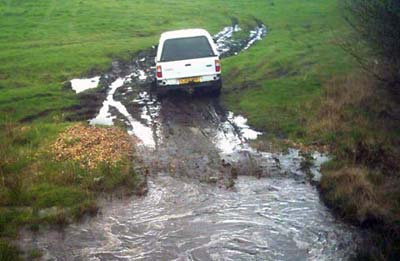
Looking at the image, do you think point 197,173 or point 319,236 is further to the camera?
point 197,173

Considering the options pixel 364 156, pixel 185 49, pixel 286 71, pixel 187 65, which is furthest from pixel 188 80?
pixel 364 156

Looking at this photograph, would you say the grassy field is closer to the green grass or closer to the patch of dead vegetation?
the green grass

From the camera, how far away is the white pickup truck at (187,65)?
17125 mm

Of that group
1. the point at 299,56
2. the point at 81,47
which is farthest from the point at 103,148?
the point at 81,47

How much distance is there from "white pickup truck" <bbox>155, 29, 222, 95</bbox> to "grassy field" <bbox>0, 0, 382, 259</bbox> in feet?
3.46

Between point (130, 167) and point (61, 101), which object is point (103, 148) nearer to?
point (130, 167)

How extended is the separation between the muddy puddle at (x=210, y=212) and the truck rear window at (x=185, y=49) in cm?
283

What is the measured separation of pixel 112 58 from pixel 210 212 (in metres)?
16.2

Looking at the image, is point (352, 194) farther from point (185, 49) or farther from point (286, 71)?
point (286, 71)

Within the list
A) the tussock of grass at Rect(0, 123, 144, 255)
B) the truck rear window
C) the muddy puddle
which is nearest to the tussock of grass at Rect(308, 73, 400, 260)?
the muddy puddle

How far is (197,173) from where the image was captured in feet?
39.7

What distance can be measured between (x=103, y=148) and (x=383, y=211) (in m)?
6.51

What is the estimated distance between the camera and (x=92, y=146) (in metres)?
13.4

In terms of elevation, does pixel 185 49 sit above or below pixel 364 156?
above
